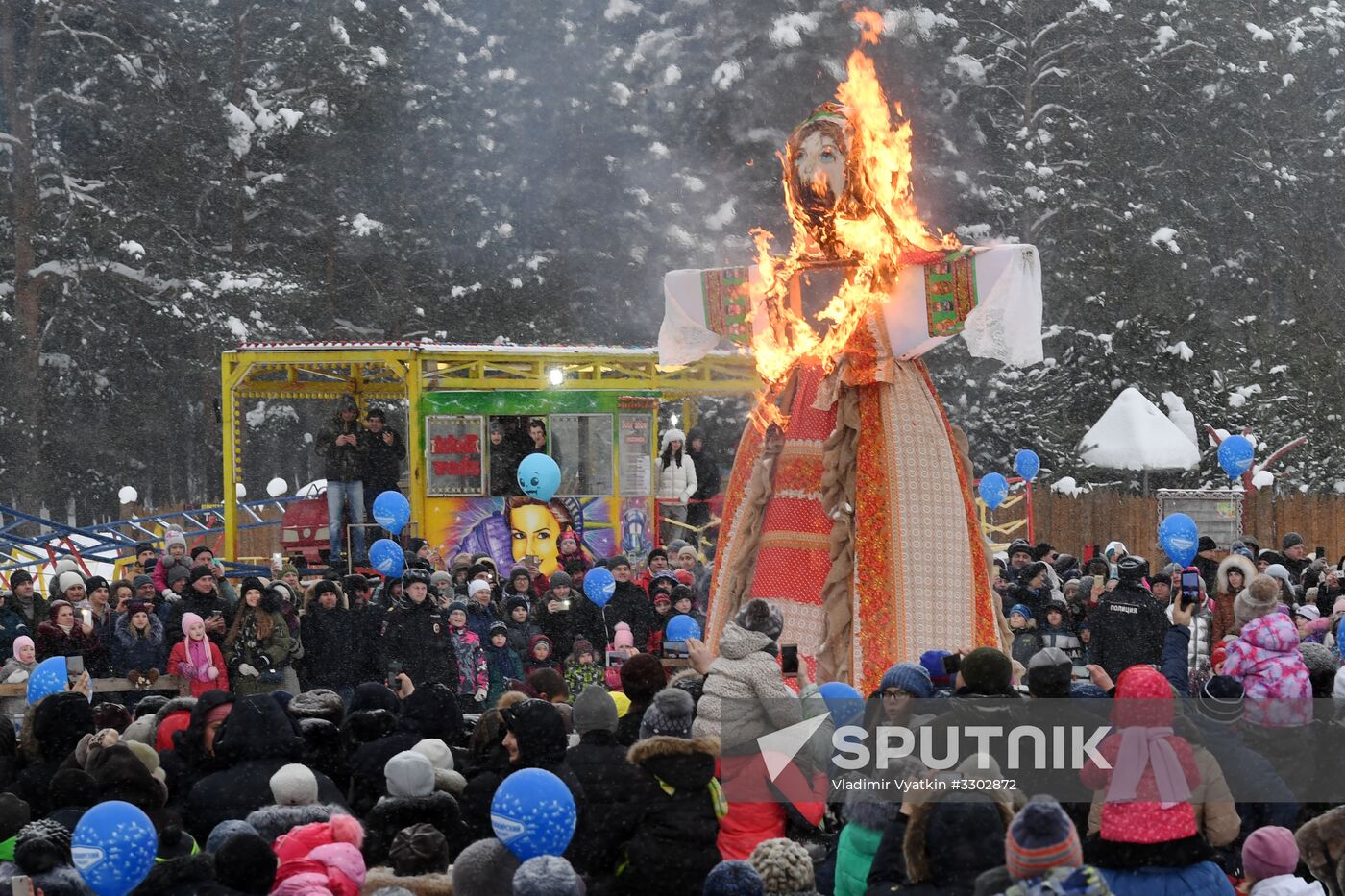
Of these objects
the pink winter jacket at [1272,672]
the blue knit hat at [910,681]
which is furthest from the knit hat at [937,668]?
the pink winter jacket at [1272,672]

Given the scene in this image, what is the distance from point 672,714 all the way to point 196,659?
608 centimetres

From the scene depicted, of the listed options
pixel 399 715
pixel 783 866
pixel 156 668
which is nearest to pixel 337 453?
pixel 156 668

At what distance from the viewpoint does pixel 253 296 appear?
32531 mm

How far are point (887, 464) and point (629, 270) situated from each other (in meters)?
24.7

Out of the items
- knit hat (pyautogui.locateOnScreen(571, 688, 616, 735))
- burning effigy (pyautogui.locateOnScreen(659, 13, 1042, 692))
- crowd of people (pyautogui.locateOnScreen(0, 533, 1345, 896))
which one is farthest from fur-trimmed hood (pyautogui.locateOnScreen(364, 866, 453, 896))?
burning effigy (pyautogui.locateOnScreen(659, 13, 1042, 692))

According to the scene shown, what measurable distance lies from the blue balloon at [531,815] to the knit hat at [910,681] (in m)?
1.76

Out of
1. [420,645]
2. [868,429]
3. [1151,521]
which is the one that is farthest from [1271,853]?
[1151,521]

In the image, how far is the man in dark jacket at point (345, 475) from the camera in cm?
1703

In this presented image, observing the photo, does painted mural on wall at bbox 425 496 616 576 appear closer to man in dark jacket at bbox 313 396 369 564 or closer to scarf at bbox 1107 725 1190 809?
man in dark jacket at bbox 313 396 369 564

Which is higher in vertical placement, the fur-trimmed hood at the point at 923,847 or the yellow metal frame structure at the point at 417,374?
the yellow metal frame structure at the point at 417,374

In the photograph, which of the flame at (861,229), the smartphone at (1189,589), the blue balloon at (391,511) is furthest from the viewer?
the blue balloon at (391,511)

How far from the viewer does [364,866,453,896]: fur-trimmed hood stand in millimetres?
5289

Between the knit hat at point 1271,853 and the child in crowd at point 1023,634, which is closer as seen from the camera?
the knit hat at point 1271,853

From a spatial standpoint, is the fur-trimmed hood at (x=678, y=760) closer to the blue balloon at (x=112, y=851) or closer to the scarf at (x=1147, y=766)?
the scarf at (x=1147, y=766)
